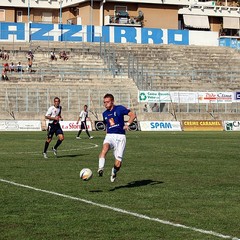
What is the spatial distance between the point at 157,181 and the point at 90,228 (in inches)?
295

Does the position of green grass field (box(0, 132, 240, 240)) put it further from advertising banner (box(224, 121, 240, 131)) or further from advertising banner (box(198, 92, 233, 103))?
advertising banner (box(198, 92, 233, 103))

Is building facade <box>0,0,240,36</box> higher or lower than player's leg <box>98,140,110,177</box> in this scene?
higher

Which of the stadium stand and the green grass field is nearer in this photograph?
the green grass field

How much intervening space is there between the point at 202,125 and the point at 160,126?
12.2ft

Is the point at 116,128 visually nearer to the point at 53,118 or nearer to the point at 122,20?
the point at 53,118

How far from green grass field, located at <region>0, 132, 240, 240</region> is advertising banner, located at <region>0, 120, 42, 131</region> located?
25.2 meters

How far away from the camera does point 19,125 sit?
2133 inches

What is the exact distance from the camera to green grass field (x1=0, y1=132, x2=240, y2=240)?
12.3m

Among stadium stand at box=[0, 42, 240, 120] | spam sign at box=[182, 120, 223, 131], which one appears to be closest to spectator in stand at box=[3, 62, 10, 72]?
stadium stand at box=[0, 42, 240, 120]

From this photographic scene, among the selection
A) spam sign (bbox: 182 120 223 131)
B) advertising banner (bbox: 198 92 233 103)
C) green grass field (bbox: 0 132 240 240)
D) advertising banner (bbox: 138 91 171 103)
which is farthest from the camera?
advertising banner (bbox: 198 92 233 103)

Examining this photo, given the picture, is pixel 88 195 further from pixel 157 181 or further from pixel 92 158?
pixel 92 158

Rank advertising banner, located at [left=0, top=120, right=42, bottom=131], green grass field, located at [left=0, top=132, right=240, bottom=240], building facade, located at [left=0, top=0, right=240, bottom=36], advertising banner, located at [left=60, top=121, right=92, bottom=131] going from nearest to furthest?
1. green grass field, located at [left=0, top=132, right=240, bottom=240]
2. advertising banner, located at [left=0, top=120, right=42, bottom=131]
3. advertising banner, located at [left=60, top=121, right=92, bottom=131]
4. building facade, located at [left=0, top=0, right=240, bottom=36]

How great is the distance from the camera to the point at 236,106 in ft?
209

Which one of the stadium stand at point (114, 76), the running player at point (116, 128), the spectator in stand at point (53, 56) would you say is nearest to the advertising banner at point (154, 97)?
the stadium stand at point (114, 76)
